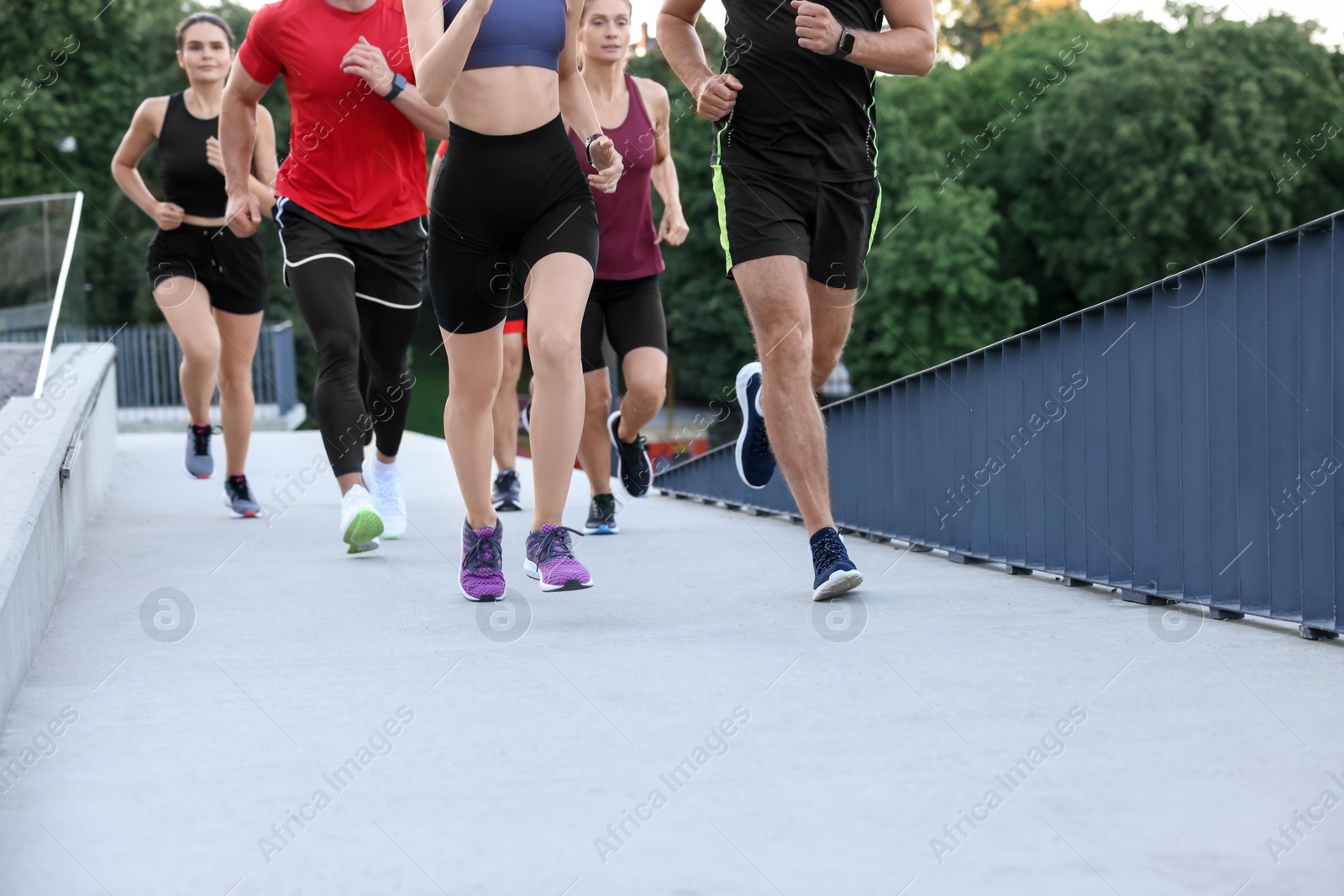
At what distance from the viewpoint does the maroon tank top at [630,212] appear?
755 cm

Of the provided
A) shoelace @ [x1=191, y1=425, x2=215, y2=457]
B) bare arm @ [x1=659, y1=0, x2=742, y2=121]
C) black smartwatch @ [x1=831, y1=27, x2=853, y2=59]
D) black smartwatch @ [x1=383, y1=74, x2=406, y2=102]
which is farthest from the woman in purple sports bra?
shoelace @ [x1=191, y1=425, x2=215, y2=457]

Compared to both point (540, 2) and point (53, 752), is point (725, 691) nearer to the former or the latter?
point (53, 752)

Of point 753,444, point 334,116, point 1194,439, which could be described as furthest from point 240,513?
point 1194,439

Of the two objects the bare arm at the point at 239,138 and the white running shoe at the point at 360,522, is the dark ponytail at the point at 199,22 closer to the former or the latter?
the bare arm at the point at 239,138

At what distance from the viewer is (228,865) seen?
7.96 feet

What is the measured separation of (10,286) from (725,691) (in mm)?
8630

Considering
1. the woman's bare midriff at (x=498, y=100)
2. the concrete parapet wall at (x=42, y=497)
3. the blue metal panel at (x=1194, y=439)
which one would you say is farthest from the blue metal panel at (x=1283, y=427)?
the concrete parapet wall at (x=42, y=497)

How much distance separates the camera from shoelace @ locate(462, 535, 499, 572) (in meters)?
4.92

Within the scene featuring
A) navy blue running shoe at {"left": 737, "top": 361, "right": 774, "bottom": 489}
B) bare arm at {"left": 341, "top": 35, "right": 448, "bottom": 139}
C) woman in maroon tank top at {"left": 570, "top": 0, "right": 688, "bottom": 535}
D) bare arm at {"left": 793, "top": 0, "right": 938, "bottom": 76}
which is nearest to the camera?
bare arm at {"left": 793, "top": 0, "right": 938, "bottom": 76}

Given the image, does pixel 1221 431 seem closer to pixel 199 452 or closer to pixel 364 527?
pixel 364 527

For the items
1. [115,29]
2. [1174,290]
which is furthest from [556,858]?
[115,29]

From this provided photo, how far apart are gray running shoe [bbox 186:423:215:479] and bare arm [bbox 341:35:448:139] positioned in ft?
12.1

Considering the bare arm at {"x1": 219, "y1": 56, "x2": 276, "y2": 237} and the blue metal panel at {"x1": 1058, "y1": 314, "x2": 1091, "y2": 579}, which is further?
the bare arm at {"x1": 219, "y1": 56, "x2": 276, "y2": 237}

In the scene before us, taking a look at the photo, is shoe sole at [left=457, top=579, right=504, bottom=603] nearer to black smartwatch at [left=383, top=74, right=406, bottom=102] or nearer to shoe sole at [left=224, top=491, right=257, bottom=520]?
black smartwatch at [left=383, top=74, right=406, bottom=102]
